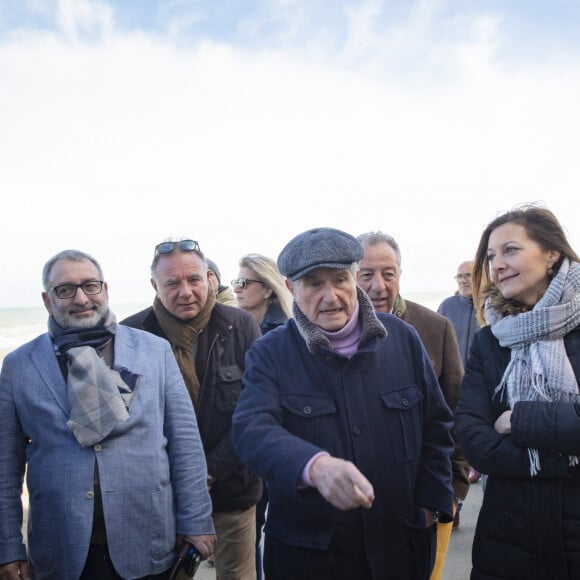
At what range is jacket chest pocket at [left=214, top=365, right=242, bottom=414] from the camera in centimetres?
294

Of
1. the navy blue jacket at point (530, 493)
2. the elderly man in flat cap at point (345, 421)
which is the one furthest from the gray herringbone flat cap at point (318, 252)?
the navy blue jacket at point (530, 493)

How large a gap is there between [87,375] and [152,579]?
98 cm

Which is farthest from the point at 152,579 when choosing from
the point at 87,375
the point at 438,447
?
the point at 438,447

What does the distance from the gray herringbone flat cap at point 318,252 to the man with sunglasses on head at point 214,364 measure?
1082 mm

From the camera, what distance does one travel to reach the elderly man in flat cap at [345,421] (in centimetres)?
191

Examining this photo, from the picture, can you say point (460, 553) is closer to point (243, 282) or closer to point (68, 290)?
point (243, 282)

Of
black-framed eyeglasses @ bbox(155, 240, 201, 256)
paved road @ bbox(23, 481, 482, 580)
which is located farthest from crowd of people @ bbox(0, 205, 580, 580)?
paved road @ bbox(23, 481, 482, 580)

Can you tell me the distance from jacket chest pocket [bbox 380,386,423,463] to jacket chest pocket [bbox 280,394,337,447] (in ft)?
0.75

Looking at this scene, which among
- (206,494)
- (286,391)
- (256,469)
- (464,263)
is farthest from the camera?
(464,263)

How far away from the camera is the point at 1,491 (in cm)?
230

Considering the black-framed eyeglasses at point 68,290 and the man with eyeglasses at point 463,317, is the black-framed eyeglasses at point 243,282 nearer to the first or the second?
the black-framed eyeglasses at point 68,290

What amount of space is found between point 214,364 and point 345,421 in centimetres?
120

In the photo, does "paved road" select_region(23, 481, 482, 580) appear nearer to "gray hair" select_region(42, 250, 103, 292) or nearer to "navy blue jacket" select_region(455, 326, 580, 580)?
"navy blue jacket" select_region(455, 326, 580, 580)

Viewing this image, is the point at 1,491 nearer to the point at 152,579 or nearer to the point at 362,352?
the point at 152,579
